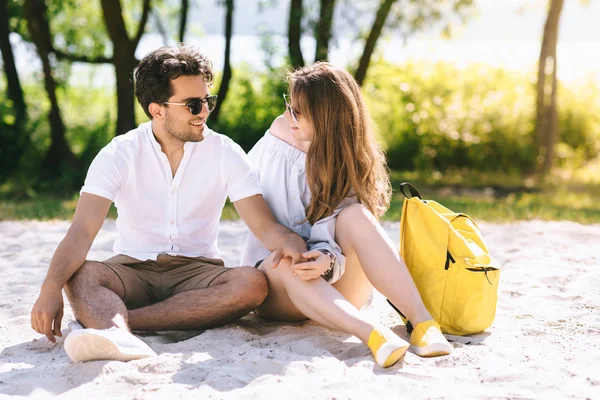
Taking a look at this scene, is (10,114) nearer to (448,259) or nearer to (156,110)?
(156,110)

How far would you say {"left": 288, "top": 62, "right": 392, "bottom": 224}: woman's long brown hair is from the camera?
3.71 metres

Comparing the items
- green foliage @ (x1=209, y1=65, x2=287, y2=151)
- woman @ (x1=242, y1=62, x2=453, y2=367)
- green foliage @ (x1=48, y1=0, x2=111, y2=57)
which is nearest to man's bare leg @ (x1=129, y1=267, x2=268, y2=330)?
woman @ (x1=242, y1=62, x2=453, y2=367)

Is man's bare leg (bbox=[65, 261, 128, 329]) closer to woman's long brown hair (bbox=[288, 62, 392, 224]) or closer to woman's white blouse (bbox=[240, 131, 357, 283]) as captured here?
woman's white blouse (bbox=[240, 131, 357, 283])

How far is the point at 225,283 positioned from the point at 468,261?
3.74 feet

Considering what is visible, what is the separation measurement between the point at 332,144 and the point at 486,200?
270 inches

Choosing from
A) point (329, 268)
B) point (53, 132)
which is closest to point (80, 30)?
point (53, 132)

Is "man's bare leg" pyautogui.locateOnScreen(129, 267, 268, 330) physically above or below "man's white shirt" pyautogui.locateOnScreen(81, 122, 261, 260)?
below

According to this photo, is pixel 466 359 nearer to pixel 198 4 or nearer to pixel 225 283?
pixel 225 283

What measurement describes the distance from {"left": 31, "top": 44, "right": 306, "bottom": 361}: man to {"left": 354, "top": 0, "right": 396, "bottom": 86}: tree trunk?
716 cm

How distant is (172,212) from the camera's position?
Answer: 3818mm

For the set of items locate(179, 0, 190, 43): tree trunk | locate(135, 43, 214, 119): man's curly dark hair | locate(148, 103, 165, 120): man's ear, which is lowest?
locate(148, 103, 165, 120): man's ear

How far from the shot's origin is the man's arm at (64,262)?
336 centimetres

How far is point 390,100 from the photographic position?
1327cm

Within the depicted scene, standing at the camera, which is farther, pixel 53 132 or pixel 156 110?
pixel 53 132
